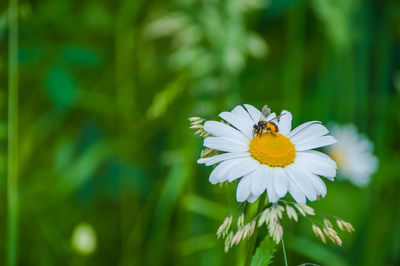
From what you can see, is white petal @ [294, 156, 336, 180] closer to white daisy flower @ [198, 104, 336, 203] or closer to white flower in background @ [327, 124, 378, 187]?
white daisy flower @ [198, 104, 336, 203]

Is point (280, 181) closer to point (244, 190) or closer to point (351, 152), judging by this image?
point (244, 190)

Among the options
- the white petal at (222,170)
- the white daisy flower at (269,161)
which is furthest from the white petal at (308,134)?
the white petal at (222,170)

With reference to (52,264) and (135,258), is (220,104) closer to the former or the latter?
(135,258)

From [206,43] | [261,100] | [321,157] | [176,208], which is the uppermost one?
[206,43]

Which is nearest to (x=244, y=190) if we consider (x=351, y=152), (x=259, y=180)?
(x=259, y=180)

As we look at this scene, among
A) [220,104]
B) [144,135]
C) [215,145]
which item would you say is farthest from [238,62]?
[215,145]

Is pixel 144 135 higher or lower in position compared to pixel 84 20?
lower
